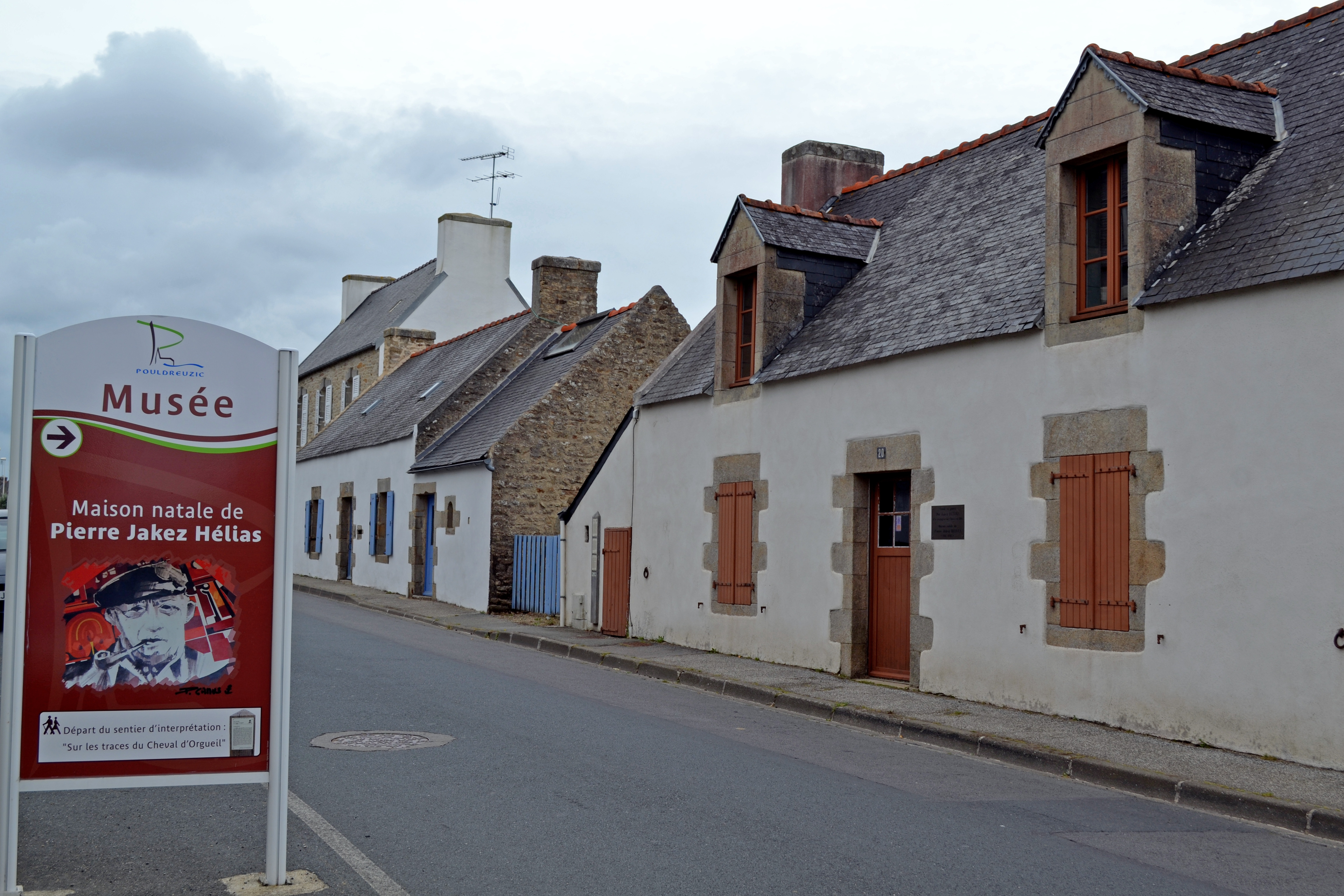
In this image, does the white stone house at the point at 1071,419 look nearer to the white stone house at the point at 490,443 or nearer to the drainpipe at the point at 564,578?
the drainpipe at the point at 564,578

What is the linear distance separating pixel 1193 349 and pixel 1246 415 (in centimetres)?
72

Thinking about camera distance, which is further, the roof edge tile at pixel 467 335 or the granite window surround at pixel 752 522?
the roof edge tile at pixel 467 335

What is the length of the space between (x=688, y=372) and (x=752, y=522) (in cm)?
287

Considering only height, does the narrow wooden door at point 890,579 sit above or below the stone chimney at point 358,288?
below

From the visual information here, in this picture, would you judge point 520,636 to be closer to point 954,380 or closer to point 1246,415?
point 954,380

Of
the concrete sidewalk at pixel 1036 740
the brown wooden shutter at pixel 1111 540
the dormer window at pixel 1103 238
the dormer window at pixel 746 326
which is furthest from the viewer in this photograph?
the dormer window at pixel 746 326

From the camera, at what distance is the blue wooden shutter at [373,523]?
28297 millimetres

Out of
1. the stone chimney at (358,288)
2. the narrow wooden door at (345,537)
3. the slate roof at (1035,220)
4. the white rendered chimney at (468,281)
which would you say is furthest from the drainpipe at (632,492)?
the stone chimney at (358,288)

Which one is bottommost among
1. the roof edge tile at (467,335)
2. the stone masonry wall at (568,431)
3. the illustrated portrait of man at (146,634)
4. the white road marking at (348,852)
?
the white road marking at (348,852)

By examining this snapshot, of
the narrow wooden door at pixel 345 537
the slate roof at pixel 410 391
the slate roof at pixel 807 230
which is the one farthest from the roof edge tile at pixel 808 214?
the narrow wooden door at pixel 345 537

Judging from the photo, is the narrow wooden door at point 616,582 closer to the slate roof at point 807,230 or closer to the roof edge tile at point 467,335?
the slate roof at point 807,230

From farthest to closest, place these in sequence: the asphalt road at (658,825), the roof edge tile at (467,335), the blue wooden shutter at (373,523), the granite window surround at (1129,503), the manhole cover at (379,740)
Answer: the roof edge tile at (467,335) → the blue wooden shutter at (373,523) → the granite window surround at (1129,503) → the manhole cover at (379,740) → the asphalt road at (658,825)

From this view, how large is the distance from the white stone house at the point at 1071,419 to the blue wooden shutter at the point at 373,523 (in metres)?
14.0

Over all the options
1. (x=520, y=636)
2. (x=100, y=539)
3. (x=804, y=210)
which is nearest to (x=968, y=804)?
(x=100, y=539)
